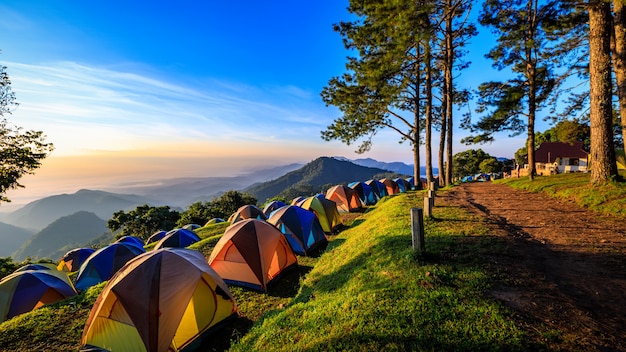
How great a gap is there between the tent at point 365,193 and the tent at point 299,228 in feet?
41.7

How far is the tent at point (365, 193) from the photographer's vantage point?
24.7 m

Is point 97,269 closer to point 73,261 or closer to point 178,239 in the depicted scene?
point 178,239

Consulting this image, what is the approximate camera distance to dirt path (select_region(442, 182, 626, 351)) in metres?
3.58

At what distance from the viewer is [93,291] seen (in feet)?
30.2

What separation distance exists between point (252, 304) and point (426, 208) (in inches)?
274

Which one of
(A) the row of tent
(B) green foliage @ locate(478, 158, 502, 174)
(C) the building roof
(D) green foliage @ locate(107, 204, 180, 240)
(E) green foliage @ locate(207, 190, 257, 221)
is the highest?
(C) the building roof

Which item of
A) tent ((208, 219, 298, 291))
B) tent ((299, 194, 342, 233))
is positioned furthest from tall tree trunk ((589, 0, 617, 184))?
tent ((208, 219, 298, 291))

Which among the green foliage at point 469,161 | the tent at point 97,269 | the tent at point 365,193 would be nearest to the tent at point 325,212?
the tent at point 365,193

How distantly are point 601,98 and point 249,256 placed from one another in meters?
15.2

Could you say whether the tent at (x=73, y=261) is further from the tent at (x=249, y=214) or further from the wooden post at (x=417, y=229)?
the wooden post at (x=417, y=229)

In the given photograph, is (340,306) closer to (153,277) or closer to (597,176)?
(153,277)

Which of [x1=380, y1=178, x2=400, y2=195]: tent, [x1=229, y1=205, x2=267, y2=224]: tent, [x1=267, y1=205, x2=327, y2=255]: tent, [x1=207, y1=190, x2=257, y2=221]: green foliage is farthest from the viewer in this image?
[x1=207, y1=190, x2=257, y2=221]: green foliage

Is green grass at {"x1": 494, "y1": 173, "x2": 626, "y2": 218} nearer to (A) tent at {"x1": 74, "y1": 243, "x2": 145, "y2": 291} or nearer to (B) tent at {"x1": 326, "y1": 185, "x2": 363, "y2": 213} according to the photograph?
(B) tent at {"x1": 326, "y1": 185, "x2": 363, "y2": 213}

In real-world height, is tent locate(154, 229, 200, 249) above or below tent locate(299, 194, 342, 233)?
below
